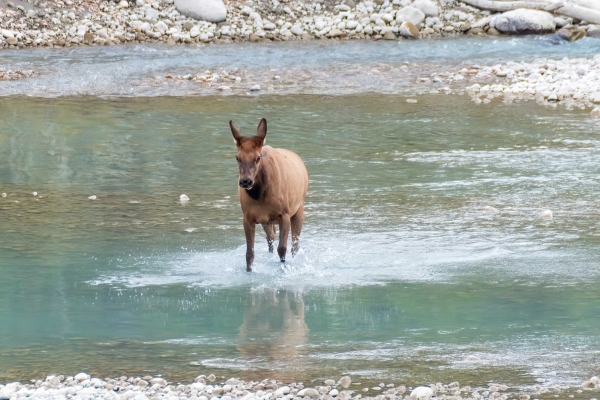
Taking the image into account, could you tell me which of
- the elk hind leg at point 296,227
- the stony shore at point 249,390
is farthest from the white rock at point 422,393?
the elk hind leg at point 296,227

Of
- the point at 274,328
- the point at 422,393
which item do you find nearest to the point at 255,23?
the point at 274,328

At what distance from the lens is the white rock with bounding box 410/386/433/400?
686cm

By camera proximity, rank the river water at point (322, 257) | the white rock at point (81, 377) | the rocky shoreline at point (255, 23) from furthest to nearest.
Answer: the rocky shoreline at point (255, 23)
the river water at point (322, 257)
the white rock at point (81, 377)

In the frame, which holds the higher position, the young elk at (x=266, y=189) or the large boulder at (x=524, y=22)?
the large boulder at (x=524, y=22)

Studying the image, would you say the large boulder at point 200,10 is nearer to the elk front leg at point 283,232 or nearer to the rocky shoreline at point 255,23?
the rocky shoreline at point 255,23

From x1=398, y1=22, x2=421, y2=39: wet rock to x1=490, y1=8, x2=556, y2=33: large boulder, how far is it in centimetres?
202

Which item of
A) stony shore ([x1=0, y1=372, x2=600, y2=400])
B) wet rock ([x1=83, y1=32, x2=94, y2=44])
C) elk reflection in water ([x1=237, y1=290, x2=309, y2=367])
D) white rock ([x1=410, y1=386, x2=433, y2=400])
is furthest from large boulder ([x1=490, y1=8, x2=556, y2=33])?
white rock ([x1=410, y1=386, x2=433, y2=400])

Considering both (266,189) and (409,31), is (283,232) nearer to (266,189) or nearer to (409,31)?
(266,189)

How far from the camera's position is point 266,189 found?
970 centimetres

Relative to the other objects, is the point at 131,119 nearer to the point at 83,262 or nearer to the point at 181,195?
the point at 181,195

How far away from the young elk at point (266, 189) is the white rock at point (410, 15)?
19.0 m

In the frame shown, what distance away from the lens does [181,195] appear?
1321 cm

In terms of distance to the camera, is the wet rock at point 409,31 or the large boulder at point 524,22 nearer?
the large boulder at point 524,22

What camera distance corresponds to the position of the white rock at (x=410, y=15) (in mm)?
28625
